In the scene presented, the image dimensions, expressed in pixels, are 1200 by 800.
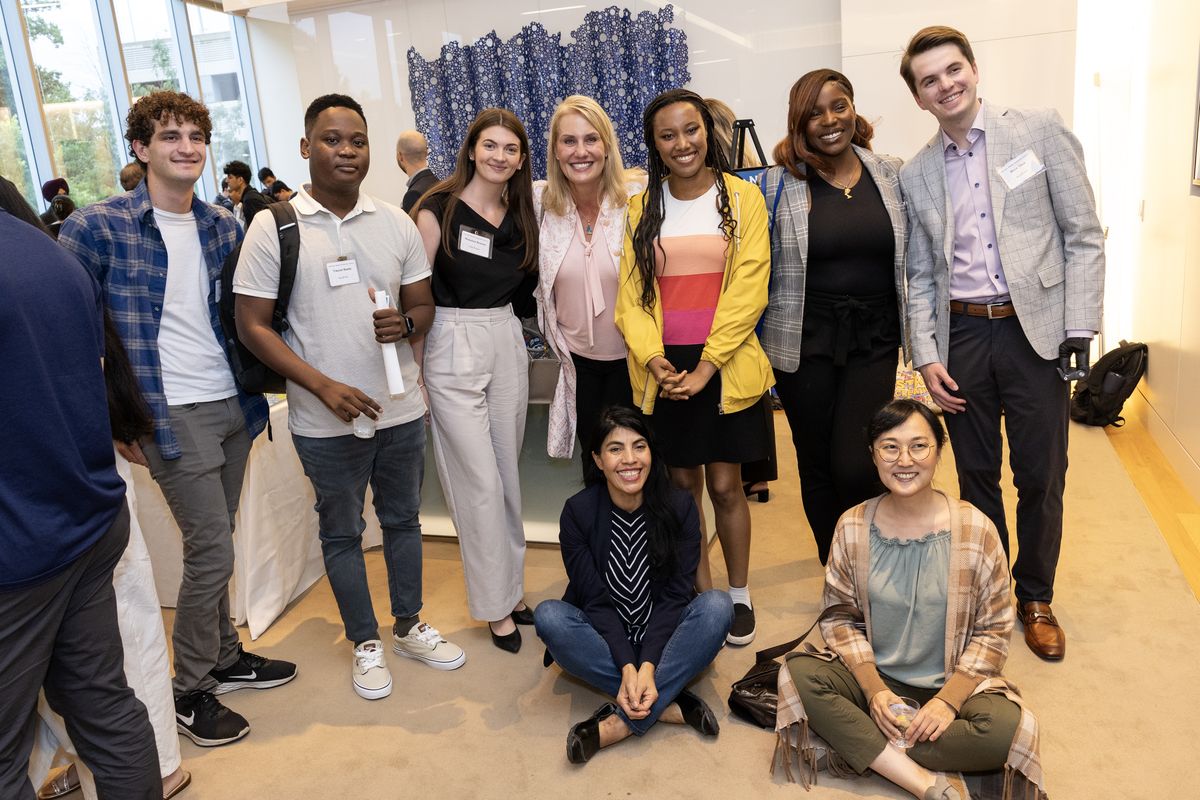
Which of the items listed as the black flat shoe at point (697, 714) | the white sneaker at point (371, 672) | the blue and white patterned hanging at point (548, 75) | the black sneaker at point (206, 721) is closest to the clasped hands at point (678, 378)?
the black flat shoe at point (697, 714)

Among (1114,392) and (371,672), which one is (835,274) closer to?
(371,672)

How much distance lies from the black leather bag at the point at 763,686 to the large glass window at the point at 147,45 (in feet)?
21.7

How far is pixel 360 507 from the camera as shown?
2621 millimetres

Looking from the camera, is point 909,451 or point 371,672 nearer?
point 909,451

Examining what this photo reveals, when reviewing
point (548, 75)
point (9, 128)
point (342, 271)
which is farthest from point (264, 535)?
point (9, 128)

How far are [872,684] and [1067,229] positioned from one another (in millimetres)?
1316

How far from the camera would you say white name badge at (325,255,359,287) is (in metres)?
2.37

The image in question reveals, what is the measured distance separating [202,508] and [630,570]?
113cm

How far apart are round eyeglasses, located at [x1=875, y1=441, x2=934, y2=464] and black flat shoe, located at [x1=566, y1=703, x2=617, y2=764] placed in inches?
36.8

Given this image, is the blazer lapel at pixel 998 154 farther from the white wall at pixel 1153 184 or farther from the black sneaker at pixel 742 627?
the white wall at pixel 1153 184

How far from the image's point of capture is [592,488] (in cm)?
255

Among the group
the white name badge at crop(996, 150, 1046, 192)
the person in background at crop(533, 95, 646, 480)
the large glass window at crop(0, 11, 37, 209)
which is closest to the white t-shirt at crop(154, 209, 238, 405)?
the person in background at crop(533, 95, 646, 480)

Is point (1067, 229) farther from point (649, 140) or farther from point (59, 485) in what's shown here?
point (59, 485)

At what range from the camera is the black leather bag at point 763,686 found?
230 cm
